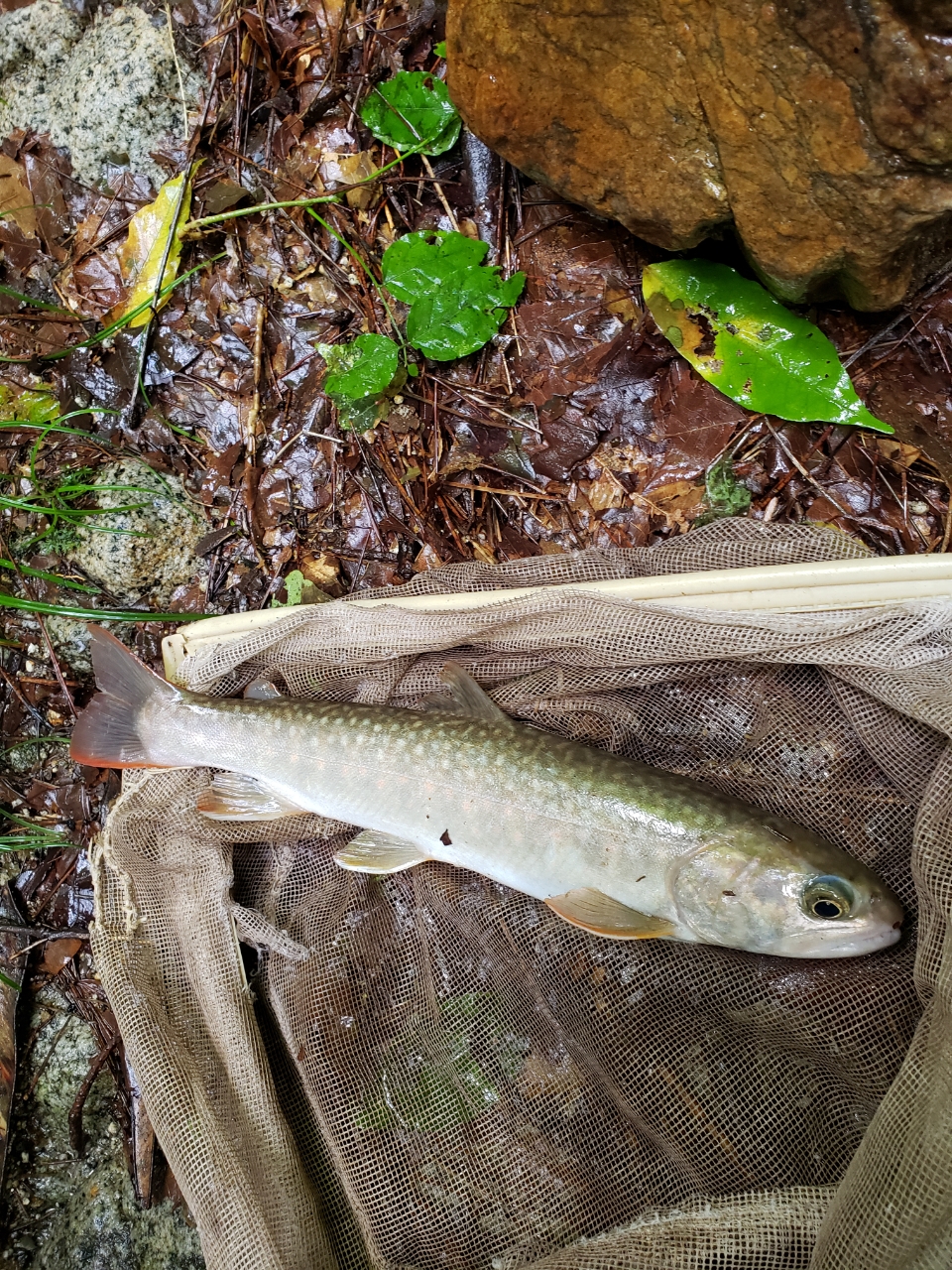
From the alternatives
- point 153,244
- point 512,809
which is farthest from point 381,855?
point 153,244

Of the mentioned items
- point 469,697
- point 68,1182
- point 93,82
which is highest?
point 93,82

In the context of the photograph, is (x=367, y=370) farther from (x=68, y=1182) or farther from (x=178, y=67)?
(x=68, y=1182)

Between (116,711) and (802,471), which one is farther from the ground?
(802,471)

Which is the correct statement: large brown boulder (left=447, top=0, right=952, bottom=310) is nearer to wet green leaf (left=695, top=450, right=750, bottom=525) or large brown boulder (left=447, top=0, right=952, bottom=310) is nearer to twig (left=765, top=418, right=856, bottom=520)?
twig (left=765, top=418, right=856, bottom=520)

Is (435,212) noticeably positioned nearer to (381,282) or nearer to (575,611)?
(381,282)

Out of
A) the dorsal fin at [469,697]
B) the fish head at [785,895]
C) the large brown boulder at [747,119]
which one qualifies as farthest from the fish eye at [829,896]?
the large brown boulder at [747,119]
